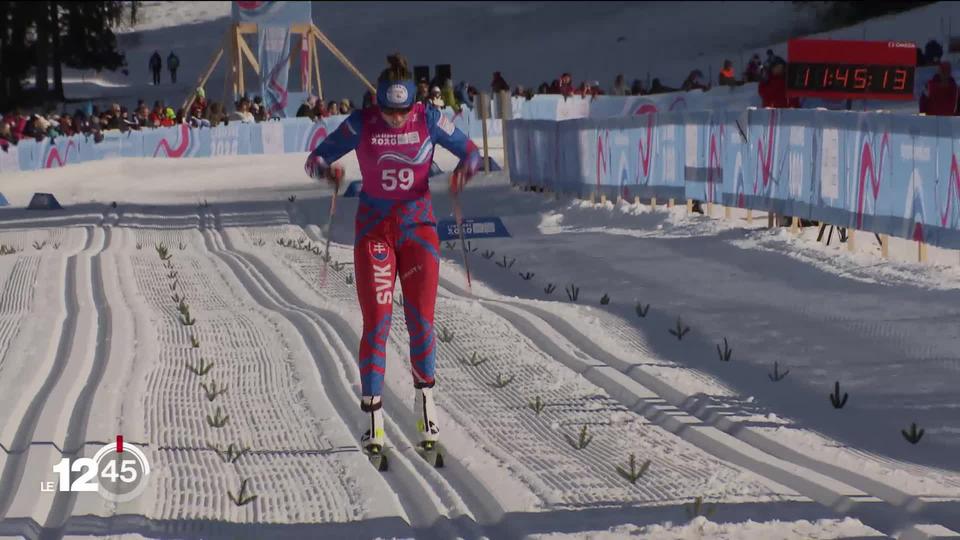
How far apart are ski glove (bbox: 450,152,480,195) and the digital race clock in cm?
1085

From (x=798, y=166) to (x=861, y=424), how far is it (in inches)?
332

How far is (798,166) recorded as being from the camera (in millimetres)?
17031

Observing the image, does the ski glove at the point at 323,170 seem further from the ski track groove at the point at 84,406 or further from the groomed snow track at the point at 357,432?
the ski track groove at the point at 84,406

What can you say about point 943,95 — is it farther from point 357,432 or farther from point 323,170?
point 323,170

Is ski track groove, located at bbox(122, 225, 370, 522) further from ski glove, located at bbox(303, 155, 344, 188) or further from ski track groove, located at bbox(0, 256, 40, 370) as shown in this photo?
ski glove, located at bbox(303, 155, 344, 188)

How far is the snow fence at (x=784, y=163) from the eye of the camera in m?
14.1

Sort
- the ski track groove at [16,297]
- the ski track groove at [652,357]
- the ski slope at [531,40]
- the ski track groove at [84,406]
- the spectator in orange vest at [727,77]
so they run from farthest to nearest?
1. the ski slope at [531,40]
2. the spectator in orange vest at [727,77]
3. the ski track groove at [16,297]
4. the ski track groove at [652,357]
5. the ski track groove at [84,406]

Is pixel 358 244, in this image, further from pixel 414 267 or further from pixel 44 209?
pixel 44 209

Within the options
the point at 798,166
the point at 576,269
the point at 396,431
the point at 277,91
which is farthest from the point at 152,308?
the point at 277,91

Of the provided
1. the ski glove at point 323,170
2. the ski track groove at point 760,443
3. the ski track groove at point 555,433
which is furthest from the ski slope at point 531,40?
the ski glove at point 323,170

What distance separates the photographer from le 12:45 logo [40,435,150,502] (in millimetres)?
7465

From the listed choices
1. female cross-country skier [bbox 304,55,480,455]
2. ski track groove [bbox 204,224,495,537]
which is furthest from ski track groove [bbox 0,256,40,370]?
female cross-country skier [bbox 304,55,480,455]

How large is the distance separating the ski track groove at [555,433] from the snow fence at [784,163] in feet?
14.2

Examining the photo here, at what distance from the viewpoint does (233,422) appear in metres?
9.24
